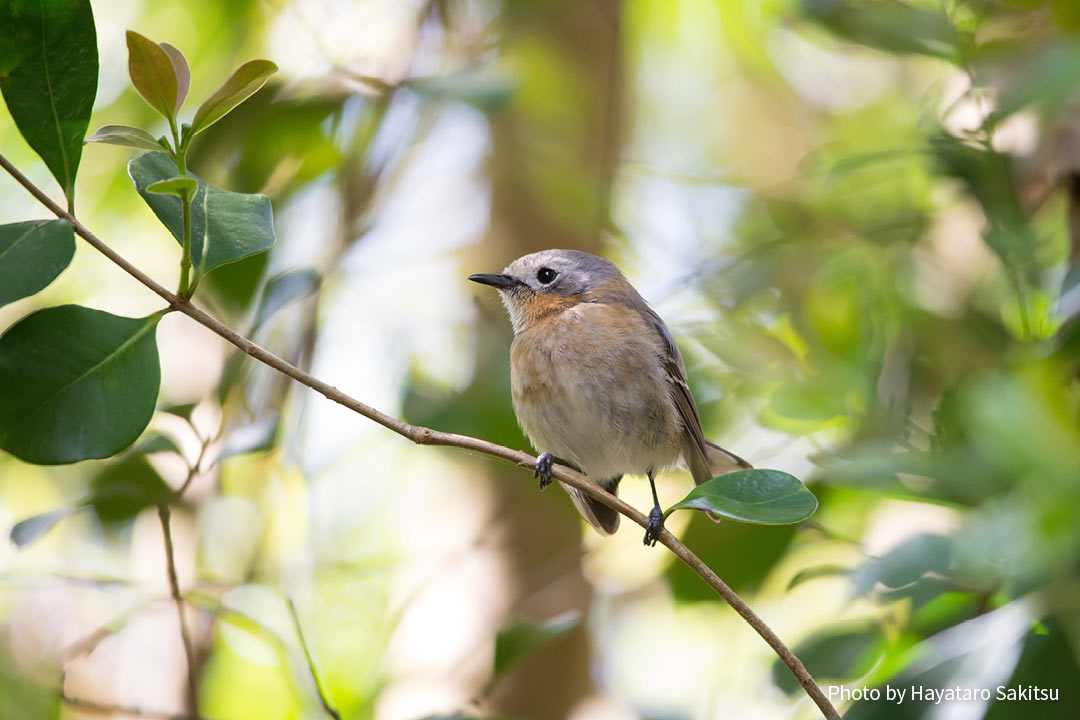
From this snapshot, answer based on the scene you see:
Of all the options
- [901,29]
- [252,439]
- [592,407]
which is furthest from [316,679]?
[901,29]

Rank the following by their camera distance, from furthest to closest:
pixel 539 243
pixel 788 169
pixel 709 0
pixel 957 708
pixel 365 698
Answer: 1. pixel 788 169
2. pixel 709 0
3. pixel 539 243
4. pixel 365 698
5. pixel 957 708

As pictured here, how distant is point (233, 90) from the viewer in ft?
5.00

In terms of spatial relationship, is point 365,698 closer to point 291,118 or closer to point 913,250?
point 291,118

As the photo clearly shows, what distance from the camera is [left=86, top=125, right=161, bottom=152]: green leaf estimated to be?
1.49 m

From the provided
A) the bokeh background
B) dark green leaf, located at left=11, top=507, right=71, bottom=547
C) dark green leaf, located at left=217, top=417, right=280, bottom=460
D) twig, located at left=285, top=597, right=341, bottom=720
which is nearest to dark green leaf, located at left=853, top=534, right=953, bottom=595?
the bokeh background

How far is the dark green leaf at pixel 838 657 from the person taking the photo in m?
2.50

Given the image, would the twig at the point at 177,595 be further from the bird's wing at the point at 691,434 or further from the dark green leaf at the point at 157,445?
the bird's wing at the point at 691,434

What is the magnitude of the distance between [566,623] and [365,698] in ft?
2.23

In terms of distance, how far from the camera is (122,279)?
A: 14.2 feet

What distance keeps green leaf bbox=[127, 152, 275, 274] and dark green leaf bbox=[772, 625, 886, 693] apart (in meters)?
1.81

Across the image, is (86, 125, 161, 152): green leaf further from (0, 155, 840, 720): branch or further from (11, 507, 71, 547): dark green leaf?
(11, 507, 71, 547): dark green leaf

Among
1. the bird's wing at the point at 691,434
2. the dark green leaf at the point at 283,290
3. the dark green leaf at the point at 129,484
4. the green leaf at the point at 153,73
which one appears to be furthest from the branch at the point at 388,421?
the bird's wing at the point at 691,434

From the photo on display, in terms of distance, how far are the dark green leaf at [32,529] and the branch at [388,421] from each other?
0.74 meters

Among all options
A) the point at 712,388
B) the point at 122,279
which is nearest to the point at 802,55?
the point at 712,388
